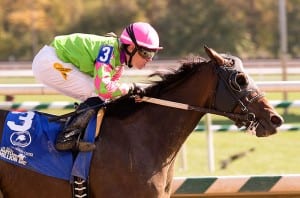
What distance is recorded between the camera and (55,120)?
5027 millimetres

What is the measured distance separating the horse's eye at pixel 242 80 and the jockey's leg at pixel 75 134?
0.97m

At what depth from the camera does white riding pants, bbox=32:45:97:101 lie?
16.8 ft

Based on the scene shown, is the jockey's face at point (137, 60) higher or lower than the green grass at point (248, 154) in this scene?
higher

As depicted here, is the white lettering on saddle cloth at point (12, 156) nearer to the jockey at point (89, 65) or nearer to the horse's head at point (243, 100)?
the jockey at point (89, 65)

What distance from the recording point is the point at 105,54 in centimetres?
491

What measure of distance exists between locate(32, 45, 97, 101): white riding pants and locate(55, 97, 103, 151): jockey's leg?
0.24m

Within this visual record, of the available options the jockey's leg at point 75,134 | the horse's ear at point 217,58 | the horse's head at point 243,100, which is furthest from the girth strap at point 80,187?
the horse's ear at point 217,58

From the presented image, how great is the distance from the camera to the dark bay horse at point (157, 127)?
15.8ft

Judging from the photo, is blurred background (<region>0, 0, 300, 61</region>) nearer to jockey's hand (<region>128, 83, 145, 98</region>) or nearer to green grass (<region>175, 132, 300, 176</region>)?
green grass (<region>175, 132, 300, 176</region>)

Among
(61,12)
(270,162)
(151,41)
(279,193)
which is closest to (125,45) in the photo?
(151,41)

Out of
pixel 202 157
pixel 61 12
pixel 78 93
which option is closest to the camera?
pixel 78 93

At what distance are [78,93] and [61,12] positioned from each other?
161 feet

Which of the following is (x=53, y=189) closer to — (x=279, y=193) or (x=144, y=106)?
(x=144, y=106)

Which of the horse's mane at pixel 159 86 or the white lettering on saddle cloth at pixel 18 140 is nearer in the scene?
the white lettering on saddle cloth at pixel 18 140
